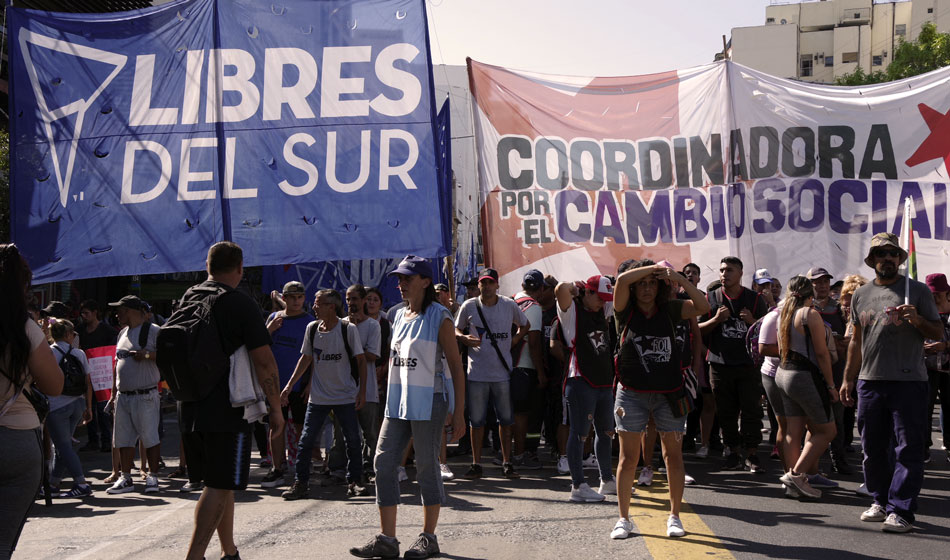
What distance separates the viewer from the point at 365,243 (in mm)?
8984

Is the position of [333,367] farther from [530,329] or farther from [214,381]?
[214,381]

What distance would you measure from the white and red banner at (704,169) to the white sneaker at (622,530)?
4731 millimetres

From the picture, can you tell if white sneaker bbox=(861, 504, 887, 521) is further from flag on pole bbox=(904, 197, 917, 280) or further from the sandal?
the sandal

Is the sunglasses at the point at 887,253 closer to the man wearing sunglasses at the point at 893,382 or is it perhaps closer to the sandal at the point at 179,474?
the man wearing sunglasses at the point at 893,382

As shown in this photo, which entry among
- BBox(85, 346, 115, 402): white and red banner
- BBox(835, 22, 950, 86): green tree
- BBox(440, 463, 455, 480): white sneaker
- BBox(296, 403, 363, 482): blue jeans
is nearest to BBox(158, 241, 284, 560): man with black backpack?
BBox(296, 403, 363, 482): blue jeans

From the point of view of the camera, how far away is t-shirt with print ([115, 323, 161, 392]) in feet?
27.5

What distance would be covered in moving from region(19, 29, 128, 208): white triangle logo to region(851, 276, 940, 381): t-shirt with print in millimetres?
7421

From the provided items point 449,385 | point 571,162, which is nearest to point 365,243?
point 571,162

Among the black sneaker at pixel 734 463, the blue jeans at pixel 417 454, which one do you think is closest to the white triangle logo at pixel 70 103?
the blue jeans at pixel 417 454

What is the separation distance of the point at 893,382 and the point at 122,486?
6594mm

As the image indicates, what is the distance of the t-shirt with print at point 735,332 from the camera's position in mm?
8492

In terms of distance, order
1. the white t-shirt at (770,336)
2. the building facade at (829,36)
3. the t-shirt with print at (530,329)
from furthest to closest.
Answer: the building facade at (829,36) → the t-shirt with print at (530,329) → the white t-shirt at (770,336)

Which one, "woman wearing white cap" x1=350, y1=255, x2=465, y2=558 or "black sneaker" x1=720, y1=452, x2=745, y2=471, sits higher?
"woman wearing white cap" x1=350, y1=255, x2=465, y2=558

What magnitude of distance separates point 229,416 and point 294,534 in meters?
1.72
